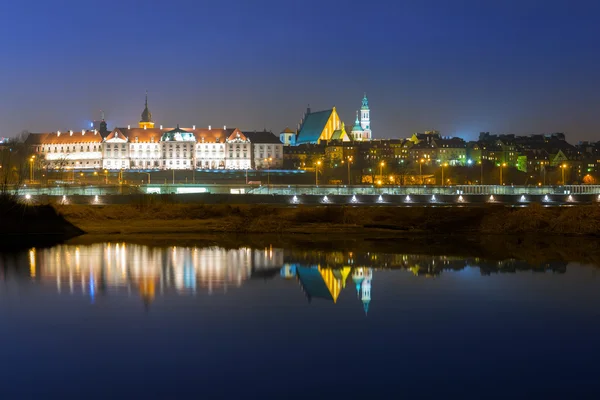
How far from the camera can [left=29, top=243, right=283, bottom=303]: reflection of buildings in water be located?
82.8 ft

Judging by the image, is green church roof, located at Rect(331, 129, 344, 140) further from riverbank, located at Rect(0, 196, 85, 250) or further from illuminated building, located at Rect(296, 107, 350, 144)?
riverbank, located at Rect(0, 196, 85, 250)

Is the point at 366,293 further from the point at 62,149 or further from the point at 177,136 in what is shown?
the point at 62,149

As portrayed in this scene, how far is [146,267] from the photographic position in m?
29.4

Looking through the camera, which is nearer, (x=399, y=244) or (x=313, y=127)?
(x=399, y=244)

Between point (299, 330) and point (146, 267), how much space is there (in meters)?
12.0

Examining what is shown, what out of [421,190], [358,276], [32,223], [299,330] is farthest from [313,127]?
[299,330]

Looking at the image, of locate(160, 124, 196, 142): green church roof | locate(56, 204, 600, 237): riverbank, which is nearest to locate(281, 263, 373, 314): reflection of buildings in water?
locate(56, 204, 600, 237): riverbank

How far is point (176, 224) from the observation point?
45812mm

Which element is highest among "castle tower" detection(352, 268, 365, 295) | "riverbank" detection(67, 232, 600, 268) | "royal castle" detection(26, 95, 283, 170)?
"royal castle" detection(26, 95, 283, 170)

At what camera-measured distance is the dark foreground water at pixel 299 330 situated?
1478 centimetres

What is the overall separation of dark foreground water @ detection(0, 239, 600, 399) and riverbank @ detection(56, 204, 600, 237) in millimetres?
13428

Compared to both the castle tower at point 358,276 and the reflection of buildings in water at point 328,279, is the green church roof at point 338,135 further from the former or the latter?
the castle tower at point 358,276

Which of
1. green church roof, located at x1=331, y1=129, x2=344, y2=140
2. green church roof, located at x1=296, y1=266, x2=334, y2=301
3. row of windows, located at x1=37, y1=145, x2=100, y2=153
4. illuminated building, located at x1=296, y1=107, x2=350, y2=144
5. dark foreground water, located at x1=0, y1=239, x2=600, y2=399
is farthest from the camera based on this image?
illuminated building, located at x1=296, y1=107, x2=350, y2=144

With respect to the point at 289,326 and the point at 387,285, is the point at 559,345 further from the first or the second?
the point at 387,285
